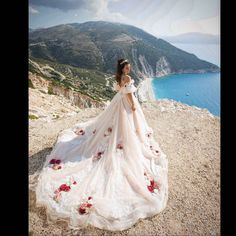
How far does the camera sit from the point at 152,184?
16.4 feet

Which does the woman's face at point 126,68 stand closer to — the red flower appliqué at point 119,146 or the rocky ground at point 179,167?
the red flower appliqué at point 119,146

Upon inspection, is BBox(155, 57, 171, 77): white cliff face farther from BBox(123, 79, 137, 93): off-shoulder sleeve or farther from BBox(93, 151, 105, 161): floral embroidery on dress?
BBox(93, 151, 105, 161): floral embroidery on dress

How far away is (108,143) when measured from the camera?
5676 millimetres

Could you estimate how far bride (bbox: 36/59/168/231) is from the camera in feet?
14.2

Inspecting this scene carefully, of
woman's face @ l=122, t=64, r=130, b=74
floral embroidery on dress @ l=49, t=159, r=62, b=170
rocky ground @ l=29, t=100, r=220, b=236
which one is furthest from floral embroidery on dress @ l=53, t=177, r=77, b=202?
woman's face @ l=122, t=64, r=130, b=74

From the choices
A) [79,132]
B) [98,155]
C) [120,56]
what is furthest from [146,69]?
[98,155]

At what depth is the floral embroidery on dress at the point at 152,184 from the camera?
488cm

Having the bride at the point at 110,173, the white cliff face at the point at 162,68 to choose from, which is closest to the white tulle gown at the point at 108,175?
the bride at the point at 110,173

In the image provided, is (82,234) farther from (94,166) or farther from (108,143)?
(108,143)

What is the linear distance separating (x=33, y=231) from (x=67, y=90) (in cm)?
5231

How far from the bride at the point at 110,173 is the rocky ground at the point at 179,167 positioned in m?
0.25

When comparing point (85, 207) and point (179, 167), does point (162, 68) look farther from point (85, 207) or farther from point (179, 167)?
point (85, 207)

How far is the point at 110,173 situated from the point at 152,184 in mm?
985
